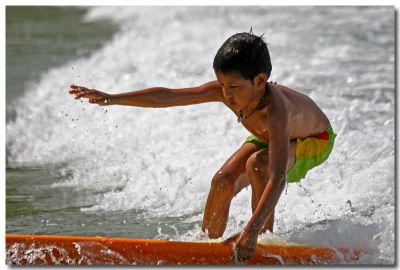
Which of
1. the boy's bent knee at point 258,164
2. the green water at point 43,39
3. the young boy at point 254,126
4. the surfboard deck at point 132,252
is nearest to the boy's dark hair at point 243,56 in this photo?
the young boy at point 254,126

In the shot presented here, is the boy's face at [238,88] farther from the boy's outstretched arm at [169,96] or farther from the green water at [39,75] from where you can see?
the green water at [39,75]

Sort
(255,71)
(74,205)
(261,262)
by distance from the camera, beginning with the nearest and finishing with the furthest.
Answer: (255,71), (261,262), (74,205)

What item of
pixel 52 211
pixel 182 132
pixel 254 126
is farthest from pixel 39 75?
pixel 254 126

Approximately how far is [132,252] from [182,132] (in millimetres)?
2834

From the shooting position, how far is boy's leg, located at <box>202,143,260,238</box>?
4.38 metres

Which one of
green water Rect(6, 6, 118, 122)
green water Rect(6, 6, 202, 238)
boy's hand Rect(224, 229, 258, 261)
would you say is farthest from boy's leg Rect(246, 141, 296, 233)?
green water Rect(6, 6, 118, 122)

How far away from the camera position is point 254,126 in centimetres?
424

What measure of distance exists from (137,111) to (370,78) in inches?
83.8

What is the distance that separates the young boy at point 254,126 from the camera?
3889 mm

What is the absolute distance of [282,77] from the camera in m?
8.58

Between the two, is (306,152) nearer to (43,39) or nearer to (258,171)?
(258,171)
